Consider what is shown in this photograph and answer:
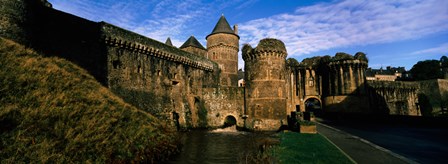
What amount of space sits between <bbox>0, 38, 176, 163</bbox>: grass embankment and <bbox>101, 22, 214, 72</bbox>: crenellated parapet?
5.71m

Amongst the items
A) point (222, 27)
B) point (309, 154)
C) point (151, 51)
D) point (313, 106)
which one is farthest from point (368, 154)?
point (313, 106)

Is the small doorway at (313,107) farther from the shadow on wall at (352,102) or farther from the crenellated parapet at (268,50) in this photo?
the crenellated parapet at (268,50)

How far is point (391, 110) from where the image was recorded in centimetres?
3369

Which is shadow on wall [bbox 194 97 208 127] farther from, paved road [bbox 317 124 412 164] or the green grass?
paved road [bbox 317 124 412 164]

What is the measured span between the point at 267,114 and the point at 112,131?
14905 millimetres

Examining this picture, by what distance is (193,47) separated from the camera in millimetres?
37500

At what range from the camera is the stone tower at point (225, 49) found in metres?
35.9

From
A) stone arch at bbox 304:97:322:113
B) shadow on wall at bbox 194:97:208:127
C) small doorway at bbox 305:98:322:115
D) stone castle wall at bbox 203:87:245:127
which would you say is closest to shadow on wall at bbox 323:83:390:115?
stone arch at bbox 304:97:322:113

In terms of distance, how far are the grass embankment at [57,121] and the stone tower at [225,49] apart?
83.0 ft

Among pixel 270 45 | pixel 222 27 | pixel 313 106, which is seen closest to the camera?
pixel 270 45

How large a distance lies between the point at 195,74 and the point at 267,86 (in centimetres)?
831

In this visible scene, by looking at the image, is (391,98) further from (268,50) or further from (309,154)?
(309,154)

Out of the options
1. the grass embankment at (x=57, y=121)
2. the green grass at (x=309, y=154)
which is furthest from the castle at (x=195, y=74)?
the green grass at (x=309, y=154)

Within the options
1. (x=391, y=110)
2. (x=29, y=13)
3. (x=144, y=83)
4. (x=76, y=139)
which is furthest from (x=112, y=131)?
(x=391, y=110)
